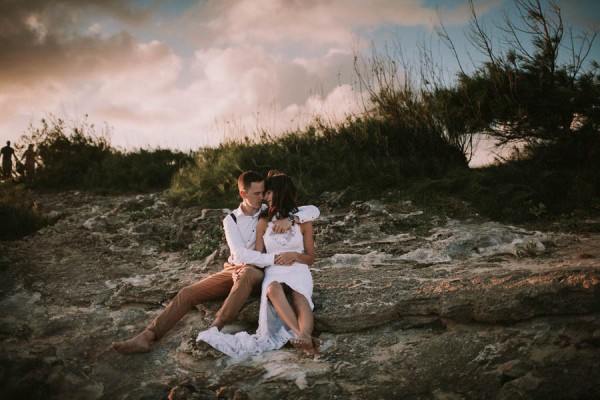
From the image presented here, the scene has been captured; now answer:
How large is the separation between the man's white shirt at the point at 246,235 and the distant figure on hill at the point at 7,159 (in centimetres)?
1062

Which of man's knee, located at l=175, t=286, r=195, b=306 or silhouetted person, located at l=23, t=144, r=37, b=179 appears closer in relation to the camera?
man's knee, located at l=175, t=286, r=195, b=306

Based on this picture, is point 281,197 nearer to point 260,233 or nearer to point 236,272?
point 260,233

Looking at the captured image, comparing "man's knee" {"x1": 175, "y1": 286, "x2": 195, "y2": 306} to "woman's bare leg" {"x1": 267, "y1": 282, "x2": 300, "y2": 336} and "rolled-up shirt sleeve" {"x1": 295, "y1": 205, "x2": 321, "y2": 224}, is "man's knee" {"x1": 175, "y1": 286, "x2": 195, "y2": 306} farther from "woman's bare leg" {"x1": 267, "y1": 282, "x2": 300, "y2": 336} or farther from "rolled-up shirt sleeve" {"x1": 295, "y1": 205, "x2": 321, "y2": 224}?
"rolled-up shirt sleeve" {"x1": 295, "y1": 205, "x2": 321, "y2": 224}

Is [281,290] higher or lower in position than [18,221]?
lower

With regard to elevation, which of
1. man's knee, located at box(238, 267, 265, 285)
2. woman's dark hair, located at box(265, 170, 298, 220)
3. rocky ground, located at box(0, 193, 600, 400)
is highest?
woman's dark hair, located at box(265, 170, 298, 220)

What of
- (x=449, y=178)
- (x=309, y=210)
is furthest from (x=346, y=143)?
(x=309, y=210)

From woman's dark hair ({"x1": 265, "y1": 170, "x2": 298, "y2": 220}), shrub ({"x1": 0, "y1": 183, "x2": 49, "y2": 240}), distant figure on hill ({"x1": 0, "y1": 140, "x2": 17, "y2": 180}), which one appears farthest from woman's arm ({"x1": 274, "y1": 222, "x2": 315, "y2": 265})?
distant figure on hill ({"x1": 0, "y1": 140, "x2": 17, "y2": 180})

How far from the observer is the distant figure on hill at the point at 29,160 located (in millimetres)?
11430

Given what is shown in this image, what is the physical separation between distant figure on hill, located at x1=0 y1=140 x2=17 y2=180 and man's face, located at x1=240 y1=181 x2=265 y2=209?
1066 cm

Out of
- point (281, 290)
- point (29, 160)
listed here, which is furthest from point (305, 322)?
point (29, 160)

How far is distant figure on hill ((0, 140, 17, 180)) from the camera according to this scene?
37.8 feet

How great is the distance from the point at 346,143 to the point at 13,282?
6048 millimetres

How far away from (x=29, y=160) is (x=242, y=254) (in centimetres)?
1060

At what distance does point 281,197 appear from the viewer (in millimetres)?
3930
